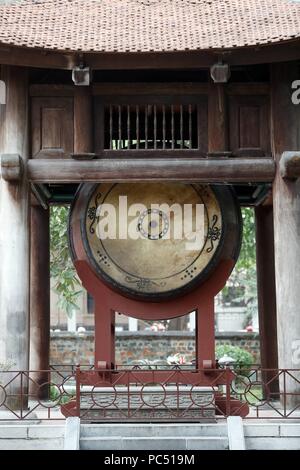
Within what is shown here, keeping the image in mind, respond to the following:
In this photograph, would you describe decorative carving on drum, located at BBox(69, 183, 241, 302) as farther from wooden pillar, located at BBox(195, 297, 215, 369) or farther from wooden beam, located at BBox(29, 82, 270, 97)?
wooden beam, located at BBox(29, 82, 270, 97)

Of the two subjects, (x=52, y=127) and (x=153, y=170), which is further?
(x=52, y=127)

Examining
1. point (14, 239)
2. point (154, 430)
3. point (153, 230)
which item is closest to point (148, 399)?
point (154, 430)

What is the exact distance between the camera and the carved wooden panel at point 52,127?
13500 millimetres

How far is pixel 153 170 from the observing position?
13.2 m

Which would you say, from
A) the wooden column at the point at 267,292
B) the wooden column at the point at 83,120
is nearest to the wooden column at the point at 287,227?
the wooden column at the point at 83,120

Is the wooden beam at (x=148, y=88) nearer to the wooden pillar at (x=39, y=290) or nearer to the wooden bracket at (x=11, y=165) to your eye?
the wooden bracket at (x=11, y=165)

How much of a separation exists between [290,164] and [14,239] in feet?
13.3

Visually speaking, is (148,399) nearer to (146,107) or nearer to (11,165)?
(11,165)

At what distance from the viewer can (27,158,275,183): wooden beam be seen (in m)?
13.2

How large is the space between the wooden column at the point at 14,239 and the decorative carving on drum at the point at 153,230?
111 centimetres

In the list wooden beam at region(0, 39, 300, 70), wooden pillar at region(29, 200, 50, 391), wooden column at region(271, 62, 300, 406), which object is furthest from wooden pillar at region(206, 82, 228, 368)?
wooden pillar at region(29, 200, 50, 391)

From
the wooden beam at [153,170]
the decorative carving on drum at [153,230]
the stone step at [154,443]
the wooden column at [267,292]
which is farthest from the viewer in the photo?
the wooden column at [267,292]

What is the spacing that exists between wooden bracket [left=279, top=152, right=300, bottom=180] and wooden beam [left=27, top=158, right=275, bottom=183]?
0.92 ft
